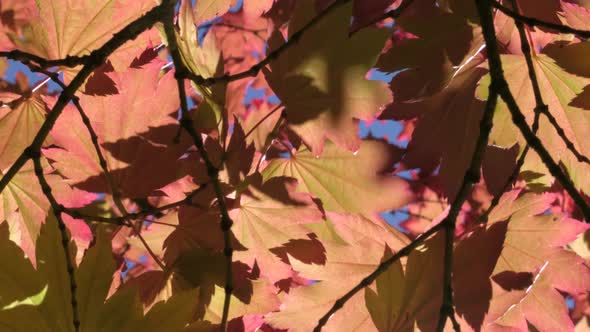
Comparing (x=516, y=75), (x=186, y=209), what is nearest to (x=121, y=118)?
(x=186, y=209)

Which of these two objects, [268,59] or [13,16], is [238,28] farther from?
[268,59]

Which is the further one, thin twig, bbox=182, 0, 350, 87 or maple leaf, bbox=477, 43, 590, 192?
maple leaf, bbox=477, 43, 590, 192

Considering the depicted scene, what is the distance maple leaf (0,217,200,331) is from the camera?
36.6 inches

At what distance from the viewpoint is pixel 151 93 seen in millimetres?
1150

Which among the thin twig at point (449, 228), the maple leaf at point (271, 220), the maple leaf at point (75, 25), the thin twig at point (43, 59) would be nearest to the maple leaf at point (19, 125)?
the maple leaf at point (75, 25)

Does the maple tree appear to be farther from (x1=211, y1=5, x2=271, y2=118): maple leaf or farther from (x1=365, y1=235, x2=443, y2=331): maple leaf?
(x1=211, y1=5, x2=271, y2=118): maple leaf

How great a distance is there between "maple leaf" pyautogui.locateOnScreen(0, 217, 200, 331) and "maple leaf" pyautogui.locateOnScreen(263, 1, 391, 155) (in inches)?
14.0

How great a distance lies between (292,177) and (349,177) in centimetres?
18

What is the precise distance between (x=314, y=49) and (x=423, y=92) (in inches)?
8.3

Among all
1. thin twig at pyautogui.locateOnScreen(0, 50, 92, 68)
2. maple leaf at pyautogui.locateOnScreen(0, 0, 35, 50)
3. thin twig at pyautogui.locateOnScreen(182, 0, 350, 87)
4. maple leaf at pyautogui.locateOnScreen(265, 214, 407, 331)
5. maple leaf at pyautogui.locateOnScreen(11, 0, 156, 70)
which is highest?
maple leaf at pyautogui.locateOnScreen(0, 0, 35, 50)

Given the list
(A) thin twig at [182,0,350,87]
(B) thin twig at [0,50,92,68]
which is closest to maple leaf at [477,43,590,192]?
(A) thin twig at [182,0,350,87]

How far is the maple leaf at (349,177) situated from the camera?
128cm

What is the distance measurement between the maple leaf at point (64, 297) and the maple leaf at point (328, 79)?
14.0 inches

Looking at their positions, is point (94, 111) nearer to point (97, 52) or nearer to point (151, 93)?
point (151, 93)
